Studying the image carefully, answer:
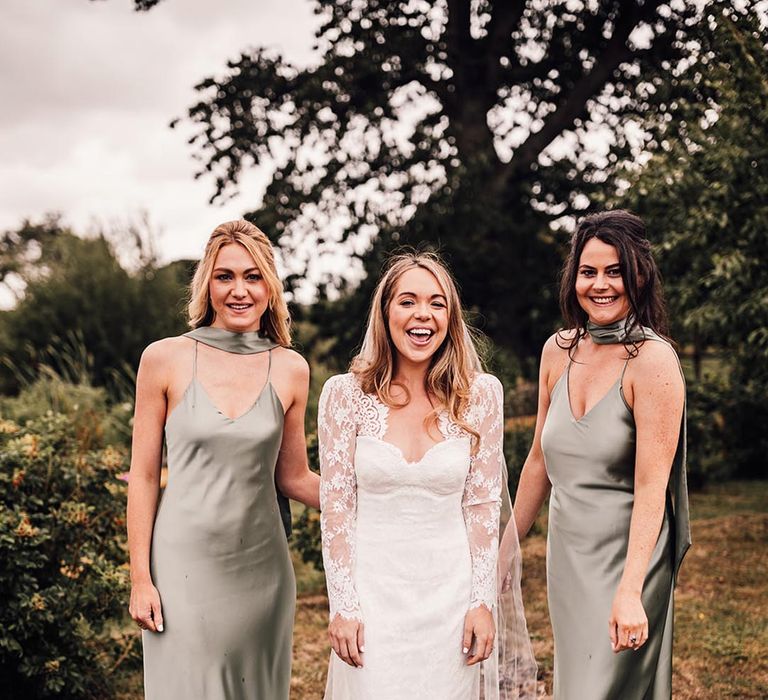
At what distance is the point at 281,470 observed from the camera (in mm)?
3541

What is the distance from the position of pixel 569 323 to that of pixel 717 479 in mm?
11171

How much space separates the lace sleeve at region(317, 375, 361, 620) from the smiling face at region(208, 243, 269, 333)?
0.49m

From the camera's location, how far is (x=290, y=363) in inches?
137

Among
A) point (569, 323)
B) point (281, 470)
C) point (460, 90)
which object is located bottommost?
point (281, 470)

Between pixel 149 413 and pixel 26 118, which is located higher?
pixel 26 118

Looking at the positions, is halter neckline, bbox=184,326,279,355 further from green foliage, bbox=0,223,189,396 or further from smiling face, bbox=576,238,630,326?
green foliage, bbox=0,223,189,396

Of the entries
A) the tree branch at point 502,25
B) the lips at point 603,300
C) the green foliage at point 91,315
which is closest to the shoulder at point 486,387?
the lips at point 603,300

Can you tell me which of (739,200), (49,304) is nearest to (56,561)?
(739,200)

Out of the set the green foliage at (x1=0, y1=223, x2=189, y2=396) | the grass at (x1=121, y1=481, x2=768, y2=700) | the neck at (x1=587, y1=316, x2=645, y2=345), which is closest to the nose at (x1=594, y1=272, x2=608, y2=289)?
the neck at (x1=587, y1=316, x2=645, y2=345)

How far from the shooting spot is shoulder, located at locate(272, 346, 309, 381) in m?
3.47

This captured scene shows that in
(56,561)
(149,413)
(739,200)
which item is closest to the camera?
(149,413)

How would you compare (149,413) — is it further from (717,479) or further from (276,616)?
(717,479)

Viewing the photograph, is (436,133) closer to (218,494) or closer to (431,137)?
(431,137)

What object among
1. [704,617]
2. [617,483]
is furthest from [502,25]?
[617,483]
